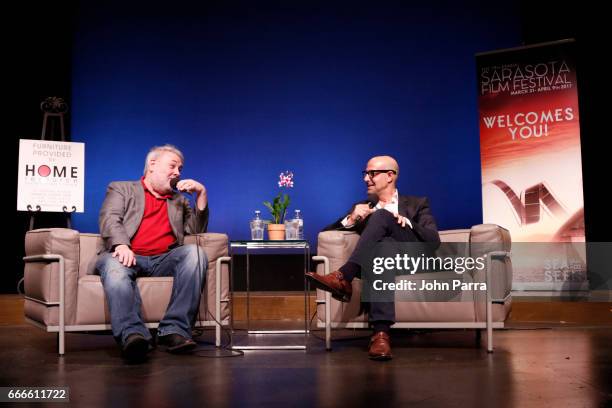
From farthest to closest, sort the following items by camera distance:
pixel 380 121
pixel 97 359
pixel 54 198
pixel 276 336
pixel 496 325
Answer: pixel 380 121 < pixel 54 198 < pixel 276 336 < pixel 496 325 < pixel 97 359

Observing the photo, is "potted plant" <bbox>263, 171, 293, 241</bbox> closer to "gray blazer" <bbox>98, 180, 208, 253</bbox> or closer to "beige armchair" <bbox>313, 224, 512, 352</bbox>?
"gray blazer" <bbox>98, 180, 208, 253</bbox>

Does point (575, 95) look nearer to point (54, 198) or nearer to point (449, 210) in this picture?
point (449, 210)

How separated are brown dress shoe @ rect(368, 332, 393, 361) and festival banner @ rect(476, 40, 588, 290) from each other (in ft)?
6.58

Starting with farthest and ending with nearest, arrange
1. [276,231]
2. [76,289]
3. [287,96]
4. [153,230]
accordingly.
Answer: [287,96] → [276,231] → [153,230] → [76,289]

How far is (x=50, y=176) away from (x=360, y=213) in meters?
2.44

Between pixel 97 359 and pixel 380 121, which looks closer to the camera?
pixel 97 359

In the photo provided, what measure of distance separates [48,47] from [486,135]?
11.4 ft

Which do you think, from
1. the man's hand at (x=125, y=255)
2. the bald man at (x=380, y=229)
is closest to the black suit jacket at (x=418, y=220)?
the bald man at (x=380, y=229)

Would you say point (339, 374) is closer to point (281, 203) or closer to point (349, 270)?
point (349, 270)

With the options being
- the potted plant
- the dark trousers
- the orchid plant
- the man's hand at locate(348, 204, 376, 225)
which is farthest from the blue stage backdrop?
the dark trousers

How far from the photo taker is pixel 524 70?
14.9 ft

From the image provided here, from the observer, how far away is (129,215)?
312 centimetres

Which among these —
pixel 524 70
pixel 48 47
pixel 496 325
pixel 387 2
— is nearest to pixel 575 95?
pixel 524 70

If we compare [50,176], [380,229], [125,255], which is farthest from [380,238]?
[50,176]
